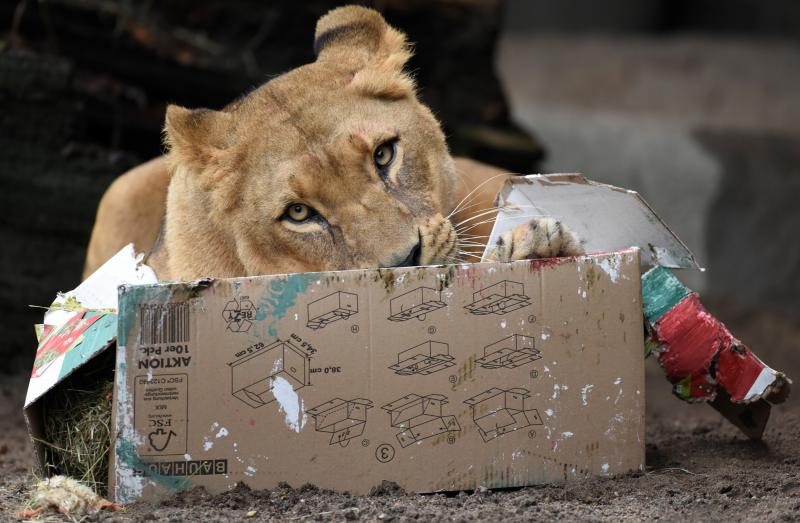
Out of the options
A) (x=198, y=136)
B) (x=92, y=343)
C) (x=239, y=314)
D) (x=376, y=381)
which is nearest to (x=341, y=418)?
(x=376, y=381)

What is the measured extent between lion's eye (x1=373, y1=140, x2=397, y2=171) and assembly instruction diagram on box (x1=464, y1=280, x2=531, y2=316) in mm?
761

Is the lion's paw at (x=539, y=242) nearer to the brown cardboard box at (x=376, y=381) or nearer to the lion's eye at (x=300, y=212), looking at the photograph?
the brown cardboard box at (x=376, y=381)

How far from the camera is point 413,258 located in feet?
10.2

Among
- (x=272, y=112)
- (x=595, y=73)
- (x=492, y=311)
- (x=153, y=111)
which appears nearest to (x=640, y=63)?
(x=595, y=73)

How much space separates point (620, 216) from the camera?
3.14m

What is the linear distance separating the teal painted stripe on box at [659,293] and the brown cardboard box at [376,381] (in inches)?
7.5

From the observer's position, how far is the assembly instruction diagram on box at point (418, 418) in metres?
2.71

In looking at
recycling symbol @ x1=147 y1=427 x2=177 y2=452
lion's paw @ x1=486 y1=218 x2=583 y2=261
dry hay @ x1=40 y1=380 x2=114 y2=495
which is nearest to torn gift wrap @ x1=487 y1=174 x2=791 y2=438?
lion's paw @ x1=486 y1=218 x2=583 y2=261

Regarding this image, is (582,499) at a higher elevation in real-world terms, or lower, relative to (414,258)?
lower

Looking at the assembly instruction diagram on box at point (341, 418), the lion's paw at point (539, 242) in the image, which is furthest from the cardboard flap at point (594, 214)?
the assembly instruction diagram on box at point (341, 418)

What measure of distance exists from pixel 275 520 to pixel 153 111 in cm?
339

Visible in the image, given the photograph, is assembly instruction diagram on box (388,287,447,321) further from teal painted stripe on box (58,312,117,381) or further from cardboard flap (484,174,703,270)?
teal painted stripe on box (58,312,117,381)

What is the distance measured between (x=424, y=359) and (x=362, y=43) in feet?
5.28

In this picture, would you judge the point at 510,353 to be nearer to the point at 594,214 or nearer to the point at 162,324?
the point at 594,214
